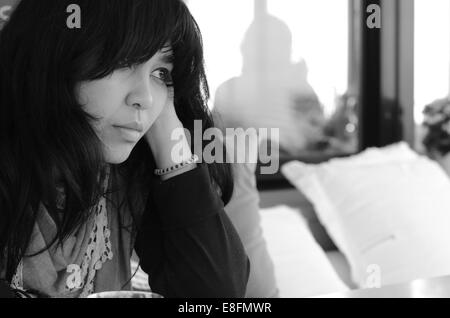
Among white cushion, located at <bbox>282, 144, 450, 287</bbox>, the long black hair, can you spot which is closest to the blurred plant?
white cushion, located at <bbox>282, 144, 450, 287</bbox>

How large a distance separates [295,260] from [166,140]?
0.40 meters

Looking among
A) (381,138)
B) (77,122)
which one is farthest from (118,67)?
(381,138)

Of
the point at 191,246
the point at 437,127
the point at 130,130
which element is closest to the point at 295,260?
the point at 191,246

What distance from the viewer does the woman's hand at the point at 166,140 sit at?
0.58 m

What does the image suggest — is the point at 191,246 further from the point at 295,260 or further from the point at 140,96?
the point at 295,260

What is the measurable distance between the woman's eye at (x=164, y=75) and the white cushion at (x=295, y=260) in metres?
0.42

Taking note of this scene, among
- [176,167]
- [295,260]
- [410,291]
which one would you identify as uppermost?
[176,167]

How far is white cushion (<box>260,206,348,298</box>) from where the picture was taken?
0.84 meters

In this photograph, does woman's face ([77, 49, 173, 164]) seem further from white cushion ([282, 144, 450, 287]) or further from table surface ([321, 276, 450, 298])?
white cushion ([282, 144, 450, 287])

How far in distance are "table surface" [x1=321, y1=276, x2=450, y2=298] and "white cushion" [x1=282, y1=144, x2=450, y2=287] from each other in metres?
0.36

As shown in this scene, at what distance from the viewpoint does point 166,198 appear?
0.56 metres

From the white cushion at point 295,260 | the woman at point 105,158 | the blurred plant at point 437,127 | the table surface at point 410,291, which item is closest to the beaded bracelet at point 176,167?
the woman at point 105,158

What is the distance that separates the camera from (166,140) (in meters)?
→ 0.59

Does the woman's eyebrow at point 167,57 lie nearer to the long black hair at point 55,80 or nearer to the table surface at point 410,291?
the long black hair at point 55,80
